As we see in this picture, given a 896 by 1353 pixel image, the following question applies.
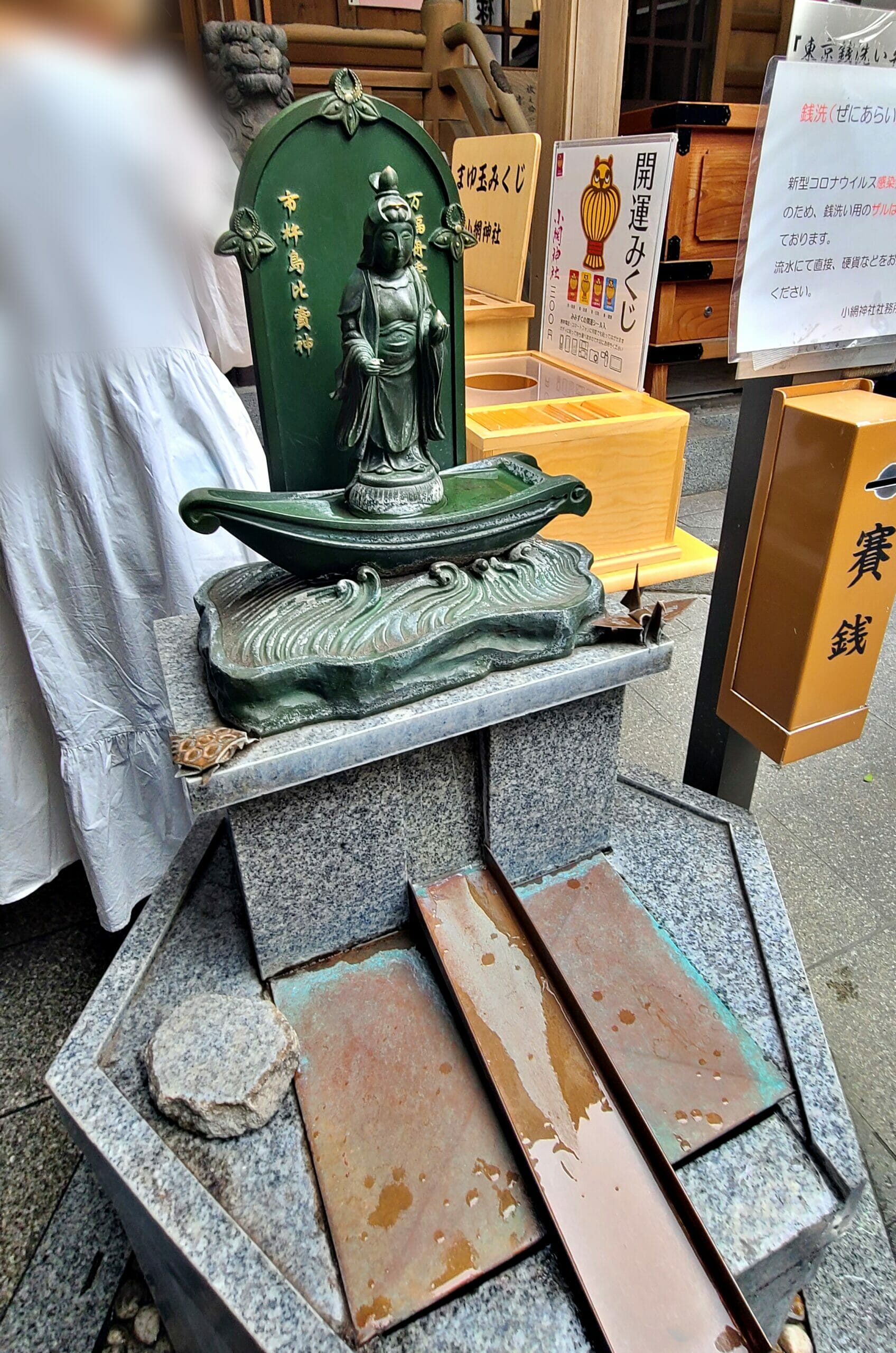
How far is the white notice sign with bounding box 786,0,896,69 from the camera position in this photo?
67.6 inches

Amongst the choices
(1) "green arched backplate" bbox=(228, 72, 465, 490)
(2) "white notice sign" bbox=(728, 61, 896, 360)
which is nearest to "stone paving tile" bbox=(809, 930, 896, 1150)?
(2) "white notice sign" bbox=(728, 61, 896, 360)

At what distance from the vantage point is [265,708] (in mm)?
1653

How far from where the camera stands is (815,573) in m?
2.07

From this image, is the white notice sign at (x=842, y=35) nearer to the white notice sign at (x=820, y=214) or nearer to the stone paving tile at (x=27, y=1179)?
the white notice sign at (x=820, y=214)

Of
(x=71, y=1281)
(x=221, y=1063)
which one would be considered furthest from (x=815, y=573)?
(x=71, y=1281)

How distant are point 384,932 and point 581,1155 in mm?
707

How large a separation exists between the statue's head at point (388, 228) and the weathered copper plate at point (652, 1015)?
1564mm

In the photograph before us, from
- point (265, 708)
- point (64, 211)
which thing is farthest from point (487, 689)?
point (64, 211)

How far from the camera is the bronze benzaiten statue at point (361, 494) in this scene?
1702mm

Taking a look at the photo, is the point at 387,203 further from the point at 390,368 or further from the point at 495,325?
the point at 495,325

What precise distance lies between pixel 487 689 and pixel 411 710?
0.18m

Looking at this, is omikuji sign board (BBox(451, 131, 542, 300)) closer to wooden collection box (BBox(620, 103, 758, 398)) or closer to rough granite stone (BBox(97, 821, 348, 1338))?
wooden collection box (BBox(620, 103, 758, 398))

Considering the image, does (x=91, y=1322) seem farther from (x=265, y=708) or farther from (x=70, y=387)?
(x=70, y=387)

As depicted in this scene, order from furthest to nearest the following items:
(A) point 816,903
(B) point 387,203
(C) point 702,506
A: 1. (C) point 702,506
2. (A) point 816,903
3. (B) point 387,203
